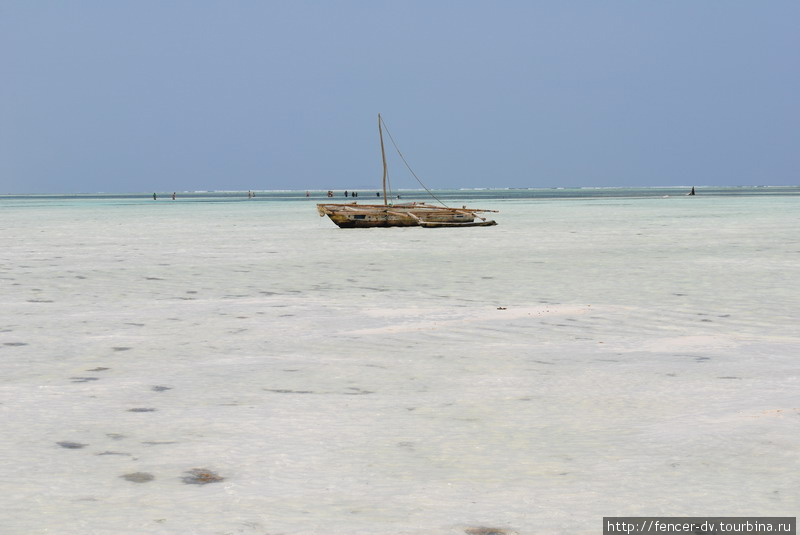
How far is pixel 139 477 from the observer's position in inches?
195

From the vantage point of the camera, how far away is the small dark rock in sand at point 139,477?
489 cm

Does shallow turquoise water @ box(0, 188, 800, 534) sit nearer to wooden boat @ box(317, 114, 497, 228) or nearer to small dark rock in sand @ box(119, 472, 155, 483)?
small dark rock in sand @ box(119, 472, 155, 483)

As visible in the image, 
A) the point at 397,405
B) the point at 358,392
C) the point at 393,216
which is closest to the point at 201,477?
the point at 397,405

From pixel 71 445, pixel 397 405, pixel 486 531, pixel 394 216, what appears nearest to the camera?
pixel 486 531

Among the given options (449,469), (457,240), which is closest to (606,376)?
A: (449,469)

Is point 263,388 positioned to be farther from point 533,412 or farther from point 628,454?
point 628,454

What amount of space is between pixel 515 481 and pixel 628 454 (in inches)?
33.2

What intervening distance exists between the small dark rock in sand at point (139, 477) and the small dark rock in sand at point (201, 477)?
184 millimetres

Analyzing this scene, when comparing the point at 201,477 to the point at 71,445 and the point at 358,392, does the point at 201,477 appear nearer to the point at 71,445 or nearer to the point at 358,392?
the point at 71,445

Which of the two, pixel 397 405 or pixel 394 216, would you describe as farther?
pixel 394 216

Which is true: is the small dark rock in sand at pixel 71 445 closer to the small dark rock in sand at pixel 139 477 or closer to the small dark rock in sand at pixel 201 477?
the small dark rock in sand at pixel 139 477

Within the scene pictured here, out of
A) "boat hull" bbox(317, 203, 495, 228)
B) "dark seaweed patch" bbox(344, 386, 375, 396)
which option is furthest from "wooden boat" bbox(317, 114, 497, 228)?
"dark seaweed patch" bbox(344, 386, 375, 396)

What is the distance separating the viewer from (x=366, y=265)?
20.2 m

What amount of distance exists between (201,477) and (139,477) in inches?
12.6
